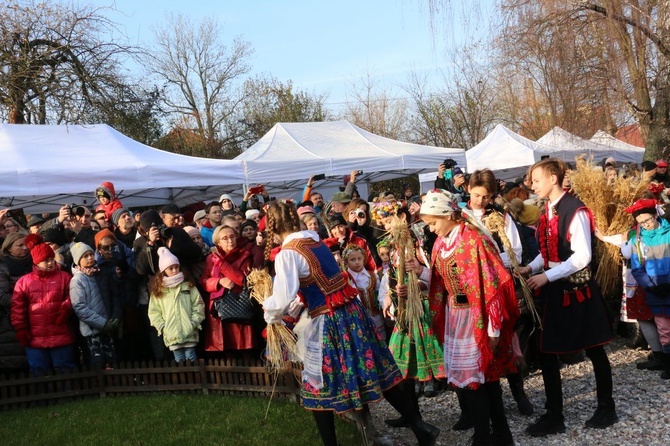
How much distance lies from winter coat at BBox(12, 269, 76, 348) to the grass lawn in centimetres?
66

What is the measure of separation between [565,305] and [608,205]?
121 inches

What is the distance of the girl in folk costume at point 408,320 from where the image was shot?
183 inches

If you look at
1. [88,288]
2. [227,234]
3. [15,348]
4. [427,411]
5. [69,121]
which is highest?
[69,121]

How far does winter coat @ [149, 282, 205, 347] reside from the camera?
656 centimetres

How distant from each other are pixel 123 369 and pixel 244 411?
1597 millimetres

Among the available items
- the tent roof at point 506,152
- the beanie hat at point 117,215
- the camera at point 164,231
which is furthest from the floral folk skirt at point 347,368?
the tent roof at point 506,152

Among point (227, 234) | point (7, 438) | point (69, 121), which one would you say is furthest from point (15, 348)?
point (69, 121)

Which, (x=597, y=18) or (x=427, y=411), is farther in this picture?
(x=597, y=18)

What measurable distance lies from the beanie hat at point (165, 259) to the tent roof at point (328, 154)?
197 inches

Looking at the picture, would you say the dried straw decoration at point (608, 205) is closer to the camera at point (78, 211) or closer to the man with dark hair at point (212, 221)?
the man with dark hair at point (212, 221)

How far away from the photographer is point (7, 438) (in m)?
5.56

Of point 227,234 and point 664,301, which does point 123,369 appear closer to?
point 227,234

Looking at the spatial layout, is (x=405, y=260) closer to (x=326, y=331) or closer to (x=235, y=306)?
(x=326, y=331)

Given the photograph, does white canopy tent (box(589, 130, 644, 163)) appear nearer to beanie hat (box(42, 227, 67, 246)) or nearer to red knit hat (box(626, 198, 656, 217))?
red knit hat (box(626, 198, 656, 217))
